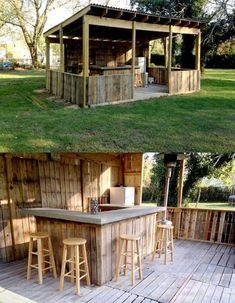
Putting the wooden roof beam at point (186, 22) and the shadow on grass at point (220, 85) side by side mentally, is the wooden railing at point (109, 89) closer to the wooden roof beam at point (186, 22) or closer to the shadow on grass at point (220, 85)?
the wooden roof beam at point (186, 22)

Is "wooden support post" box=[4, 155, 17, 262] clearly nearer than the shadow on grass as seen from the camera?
Yes

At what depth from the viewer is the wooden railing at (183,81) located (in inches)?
409

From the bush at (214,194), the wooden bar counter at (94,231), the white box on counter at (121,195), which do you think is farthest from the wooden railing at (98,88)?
the bush at (214,194)

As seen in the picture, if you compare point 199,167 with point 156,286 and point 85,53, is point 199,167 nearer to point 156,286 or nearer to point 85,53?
point 85,53

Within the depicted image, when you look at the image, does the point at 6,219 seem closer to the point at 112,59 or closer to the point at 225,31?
the point at 112,59

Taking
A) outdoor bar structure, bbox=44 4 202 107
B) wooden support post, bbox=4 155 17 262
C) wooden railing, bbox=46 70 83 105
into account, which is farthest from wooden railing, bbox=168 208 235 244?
wooden support post, bbox=4 155 17 262

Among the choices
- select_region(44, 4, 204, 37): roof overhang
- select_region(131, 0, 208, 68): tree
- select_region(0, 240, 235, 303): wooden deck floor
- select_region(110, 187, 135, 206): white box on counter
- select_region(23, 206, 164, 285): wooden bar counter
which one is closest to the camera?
select_region(0, 240, 235, 303): wooden deck floor

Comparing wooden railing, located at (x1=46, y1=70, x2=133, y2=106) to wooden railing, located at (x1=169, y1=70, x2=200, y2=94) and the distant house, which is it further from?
the distant house

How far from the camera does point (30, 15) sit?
27000 mm

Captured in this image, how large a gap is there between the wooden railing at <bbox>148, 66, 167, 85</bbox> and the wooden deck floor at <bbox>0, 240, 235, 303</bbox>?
29.6 ft

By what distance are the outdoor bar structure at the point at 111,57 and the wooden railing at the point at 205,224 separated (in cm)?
336

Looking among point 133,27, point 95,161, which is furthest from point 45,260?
point 133,27

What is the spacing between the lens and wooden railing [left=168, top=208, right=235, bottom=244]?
7355 millimetres

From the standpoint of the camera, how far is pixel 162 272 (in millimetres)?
5062
